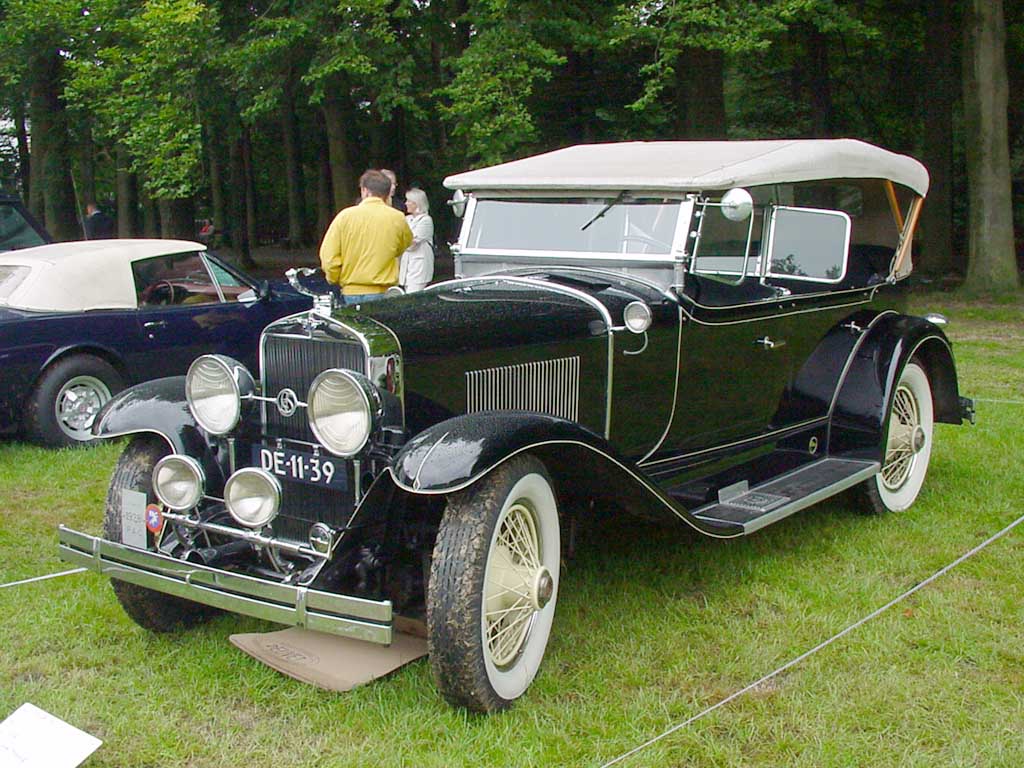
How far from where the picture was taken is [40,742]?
323cm

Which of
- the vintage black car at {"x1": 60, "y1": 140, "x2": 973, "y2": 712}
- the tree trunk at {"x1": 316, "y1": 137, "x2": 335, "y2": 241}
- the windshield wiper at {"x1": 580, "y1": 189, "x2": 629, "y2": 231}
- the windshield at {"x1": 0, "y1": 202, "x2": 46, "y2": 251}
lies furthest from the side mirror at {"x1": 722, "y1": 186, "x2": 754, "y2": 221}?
the tree trunk at {"x1": 316, "y1": 137, "x2": 335, "y2": 241}

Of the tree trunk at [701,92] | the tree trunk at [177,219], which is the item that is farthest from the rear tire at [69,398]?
the tree trunk at [177,219]

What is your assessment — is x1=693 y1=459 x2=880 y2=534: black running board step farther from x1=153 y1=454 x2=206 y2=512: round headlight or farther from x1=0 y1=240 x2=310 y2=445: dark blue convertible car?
x1=0 y1=240 x2=310 y2=445: dark blue convertible car

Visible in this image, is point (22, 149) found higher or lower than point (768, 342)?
higher

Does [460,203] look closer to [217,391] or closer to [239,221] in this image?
[217,391]

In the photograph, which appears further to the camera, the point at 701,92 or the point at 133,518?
the point at 701,92

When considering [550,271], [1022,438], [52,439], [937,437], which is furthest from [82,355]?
[1022,438]

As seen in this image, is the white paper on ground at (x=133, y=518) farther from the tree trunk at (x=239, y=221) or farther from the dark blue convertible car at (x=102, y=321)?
the tree trunk at (x=239, y=221)

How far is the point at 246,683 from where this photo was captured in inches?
150

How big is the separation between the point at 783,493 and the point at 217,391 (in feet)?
8.69

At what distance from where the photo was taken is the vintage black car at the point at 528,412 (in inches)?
138

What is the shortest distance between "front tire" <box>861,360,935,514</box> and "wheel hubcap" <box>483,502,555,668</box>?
8.94ft

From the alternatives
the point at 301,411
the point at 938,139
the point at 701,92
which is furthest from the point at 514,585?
the point at 938,139

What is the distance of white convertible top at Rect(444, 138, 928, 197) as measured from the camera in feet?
15.7
